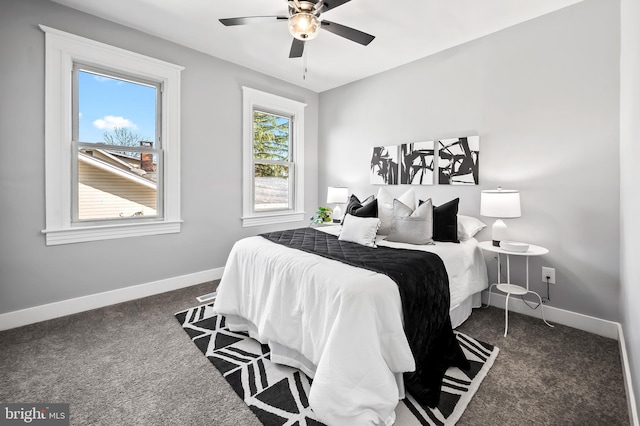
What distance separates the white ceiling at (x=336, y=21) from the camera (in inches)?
97.8

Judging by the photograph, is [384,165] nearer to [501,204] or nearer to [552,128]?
[501,204]

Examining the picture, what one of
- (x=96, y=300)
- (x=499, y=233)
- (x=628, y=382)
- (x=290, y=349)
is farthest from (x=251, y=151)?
(x=628, y=382)

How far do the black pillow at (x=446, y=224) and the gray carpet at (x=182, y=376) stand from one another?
0.79 metres

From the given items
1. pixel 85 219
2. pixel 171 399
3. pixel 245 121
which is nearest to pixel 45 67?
pixel 85 219

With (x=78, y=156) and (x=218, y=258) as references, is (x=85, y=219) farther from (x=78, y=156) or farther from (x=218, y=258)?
(x=218, y=258)

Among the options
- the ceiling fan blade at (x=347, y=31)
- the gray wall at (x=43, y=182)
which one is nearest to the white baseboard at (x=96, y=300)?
the gray wall at (x=43, y=182)

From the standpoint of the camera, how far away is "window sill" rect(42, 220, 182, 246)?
2.56m

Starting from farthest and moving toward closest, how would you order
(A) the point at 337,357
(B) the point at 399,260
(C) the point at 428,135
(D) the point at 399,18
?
(C) the point at 428,135 → (D) the point at 399,18 → (B) the point at 399,260 → (A) the point at 337,357

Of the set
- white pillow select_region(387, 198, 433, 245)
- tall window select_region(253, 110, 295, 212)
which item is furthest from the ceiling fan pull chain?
white pillow select_region(387, 198, 433, 245)

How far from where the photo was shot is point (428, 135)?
134 inches

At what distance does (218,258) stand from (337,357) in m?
2.70

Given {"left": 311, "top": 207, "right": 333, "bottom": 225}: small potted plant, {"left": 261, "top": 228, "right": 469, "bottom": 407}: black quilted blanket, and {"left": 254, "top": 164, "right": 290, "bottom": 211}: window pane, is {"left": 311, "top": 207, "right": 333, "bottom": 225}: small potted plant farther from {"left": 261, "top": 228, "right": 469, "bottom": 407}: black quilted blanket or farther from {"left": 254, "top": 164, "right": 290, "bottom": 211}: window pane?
{"left": 261, "top": 228, "right": 469, "bottom": 407}: black quilted blanket

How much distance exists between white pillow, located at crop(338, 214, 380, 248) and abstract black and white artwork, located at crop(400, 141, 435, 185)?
1282mm

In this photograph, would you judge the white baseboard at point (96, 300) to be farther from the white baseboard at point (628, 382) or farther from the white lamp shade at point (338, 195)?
the white baseboard at point (628, 382)
